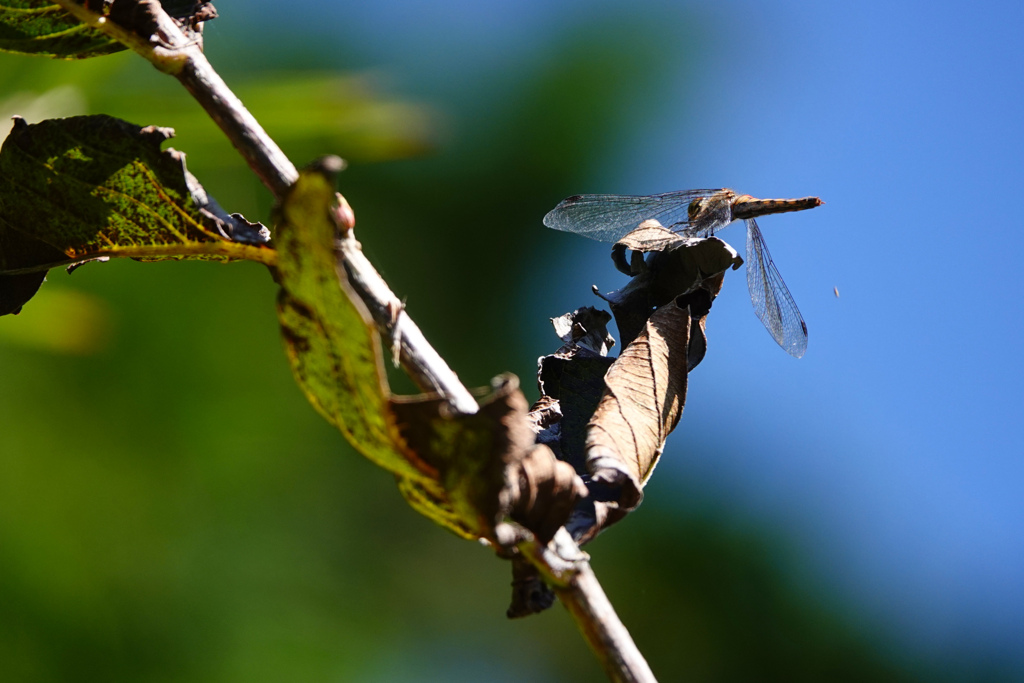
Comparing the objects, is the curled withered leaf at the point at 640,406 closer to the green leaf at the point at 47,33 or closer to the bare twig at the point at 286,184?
the bare twig at the point at 286,184

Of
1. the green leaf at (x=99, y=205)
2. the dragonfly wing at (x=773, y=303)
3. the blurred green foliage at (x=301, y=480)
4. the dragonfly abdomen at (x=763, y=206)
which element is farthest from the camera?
the blurred green foliage at (x=301, y=480)

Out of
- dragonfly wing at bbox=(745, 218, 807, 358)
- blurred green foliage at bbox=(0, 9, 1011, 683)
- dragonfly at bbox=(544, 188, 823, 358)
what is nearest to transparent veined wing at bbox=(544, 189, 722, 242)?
dragonfly at bbox=(544, 188, 823, 358)

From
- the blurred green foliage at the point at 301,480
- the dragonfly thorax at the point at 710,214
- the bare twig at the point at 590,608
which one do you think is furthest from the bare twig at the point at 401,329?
the blurred green foliage at the point at 301,480

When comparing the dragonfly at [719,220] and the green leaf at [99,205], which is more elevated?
the green leaf at [99,205]

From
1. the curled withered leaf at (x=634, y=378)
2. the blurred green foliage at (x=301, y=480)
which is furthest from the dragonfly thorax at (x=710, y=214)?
the blurred green foliage at (x=301, y=480)

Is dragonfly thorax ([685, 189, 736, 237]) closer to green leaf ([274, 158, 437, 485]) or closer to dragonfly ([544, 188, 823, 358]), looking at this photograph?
dragonfly ([544, 188, 823, 358])

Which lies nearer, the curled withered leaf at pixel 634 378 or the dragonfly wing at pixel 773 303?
the curled withered leaf at pixel 634 378

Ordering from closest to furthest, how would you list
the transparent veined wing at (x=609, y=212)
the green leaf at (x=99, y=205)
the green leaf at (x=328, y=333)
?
the green leaf at (x=328, y=333)
the green leaf at (x=99, y=205)
the transparent veined wing at (x=609, y=212)

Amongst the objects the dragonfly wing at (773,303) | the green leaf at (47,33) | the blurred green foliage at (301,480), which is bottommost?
the blurred green foliage at (301,480)
